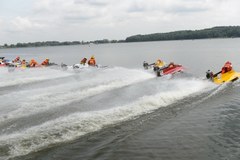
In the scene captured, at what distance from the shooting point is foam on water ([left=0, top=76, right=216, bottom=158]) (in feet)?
26.2


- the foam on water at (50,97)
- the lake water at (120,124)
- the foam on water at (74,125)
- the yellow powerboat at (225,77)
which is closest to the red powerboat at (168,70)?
the foam on water at (50,97)

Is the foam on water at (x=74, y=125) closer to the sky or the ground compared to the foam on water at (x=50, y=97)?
closer to the ground

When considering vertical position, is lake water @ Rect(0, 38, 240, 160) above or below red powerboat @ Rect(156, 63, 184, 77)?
below

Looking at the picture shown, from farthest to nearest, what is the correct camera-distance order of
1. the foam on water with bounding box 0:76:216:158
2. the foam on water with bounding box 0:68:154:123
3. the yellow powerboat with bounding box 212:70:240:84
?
the yellow powerboat with bounding box 212:70:240:84 < the foam on water with bounding box 0:68:154:123 < the foam on water with bounding box 0:76:216:158

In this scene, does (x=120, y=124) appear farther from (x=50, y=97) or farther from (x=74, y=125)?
(x=50, y=97)

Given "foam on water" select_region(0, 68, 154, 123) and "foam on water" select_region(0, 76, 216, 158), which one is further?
"foam on water" select_region(0, 68, 154, 123)

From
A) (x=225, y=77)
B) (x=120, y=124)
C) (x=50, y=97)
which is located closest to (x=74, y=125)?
(x=120, y=124)

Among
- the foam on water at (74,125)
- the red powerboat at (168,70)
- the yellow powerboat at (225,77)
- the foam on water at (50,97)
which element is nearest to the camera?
the foam on water at (74,125)

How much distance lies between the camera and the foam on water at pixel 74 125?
8.00 m

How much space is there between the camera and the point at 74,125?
9414mm

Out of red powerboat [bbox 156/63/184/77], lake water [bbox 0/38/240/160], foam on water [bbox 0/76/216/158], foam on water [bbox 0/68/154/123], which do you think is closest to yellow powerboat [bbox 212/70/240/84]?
lake water [bbox 0/38/240/160]

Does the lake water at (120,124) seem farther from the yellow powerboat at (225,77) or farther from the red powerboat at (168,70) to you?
the red powerboat at (168,70)

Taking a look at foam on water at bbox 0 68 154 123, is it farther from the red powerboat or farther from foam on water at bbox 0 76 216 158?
the red powerboat

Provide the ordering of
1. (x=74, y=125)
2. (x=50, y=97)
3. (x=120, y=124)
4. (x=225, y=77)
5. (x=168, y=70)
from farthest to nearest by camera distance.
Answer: (x=168, y=70) < (x=225, y=77) < (x=50, y=97) < (x=120, y=124) < (x=74, y=125)
